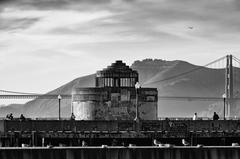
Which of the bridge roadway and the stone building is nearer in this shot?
the bridge roadway

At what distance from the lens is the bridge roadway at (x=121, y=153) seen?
32562 mm

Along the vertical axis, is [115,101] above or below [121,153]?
above

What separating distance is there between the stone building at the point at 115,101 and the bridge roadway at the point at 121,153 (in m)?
31.4

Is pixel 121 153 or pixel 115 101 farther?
pixel 115 101

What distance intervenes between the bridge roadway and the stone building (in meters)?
31.4

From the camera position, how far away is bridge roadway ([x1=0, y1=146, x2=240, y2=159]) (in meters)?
32.6

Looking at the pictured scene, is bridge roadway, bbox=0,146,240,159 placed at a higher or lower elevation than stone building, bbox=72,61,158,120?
lower

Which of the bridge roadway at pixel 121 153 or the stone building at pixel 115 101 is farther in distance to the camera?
the stone building at pixel 115 101

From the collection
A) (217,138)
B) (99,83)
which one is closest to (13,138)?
(217,138)

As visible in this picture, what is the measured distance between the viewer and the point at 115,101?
65562 millimetres

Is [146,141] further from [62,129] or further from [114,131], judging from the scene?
[62,129]

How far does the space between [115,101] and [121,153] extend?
32.5m

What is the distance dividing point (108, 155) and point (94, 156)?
61 centimetres

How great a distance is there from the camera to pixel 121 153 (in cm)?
3306
